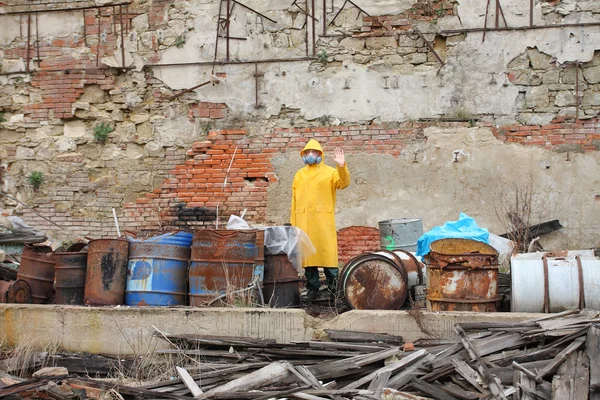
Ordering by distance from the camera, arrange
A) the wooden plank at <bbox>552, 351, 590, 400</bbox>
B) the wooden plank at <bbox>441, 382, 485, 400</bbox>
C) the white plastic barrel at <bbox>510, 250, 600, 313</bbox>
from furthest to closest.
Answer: the white plastic barrel at <bbox>510, 250, 600, 313</bbox>, the wooden plank at <bbox>441, 382, 485, 400</bbox>, the wooden plank at <bbox>552, 351, 590, 400</bbox>

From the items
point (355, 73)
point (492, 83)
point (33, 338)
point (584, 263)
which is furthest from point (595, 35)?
point (33, 338)

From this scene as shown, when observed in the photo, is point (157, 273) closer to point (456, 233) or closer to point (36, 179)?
point (456, 233)

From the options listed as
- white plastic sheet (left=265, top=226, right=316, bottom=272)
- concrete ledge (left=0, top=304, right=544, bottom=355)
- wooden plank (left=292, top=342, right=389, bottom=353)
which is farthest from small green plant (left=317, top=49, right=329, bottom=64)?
wooden plank (left=292, top=342, right=389, bottom=353)

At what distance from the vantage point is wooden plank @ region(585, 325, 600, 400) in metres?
5.64

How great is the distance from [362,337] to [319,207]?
82.4 inches

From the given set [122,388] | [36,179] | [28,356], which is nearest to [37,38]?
[36,179]

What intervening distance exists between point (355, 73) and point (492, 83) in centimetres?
204

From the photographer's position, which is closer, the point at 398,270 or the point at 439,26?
the point at 398,270

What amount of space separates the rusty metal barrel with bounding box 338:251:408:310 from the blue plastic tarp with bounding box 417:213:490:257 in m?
0.50

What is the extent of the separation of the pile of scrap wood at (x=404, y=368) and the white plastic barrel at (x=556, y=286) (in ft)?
1.54

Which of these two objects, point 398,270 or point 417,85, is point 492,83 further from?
point 398,270

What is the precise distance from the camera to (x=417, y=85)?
1139 cm

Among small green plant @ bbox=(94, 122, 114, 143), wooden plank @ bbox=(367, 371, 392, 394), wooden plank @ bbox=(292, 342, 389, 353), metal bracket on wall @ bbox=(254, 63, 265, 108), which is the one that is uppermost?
metal bracket on wall @ bbox=(254, 63, 265, 108)

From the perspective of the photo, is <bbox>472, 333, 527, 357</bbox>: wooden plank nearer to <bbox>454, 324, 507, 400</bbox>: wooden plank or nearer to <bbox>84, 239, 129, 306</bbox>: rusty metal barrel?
<bbox>454, 324, 507, 400</bbox>: wooden plank
